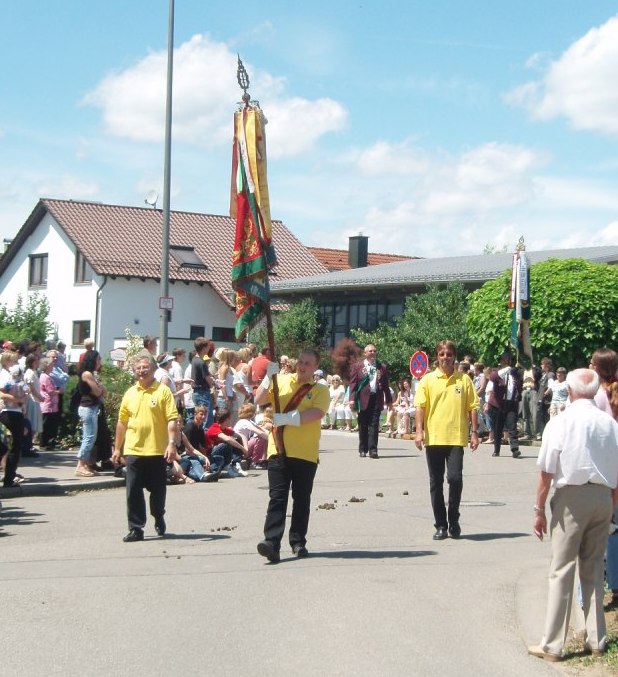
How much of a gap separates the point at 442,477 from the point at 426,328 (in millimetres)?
26420

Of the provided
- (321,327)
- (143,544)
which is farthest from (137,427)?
(321,327)

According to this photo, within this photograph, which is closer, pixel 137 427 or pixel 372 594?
pixel 372 594

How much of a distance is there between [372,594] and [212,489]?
24.5 feet

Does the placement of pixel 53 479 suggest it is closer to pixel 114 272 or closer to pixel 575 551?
pixel 575 551

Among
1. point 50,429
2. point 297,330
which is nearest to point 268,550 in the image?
point 50,429

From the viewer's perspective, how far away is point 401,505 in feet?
46.2

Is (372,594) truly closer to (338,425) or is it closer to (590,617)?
(590,617)

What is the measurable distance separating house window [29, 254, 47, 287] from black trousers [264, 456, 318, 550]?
42.2 metres

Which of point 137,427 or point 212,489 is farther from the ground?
point 137,427

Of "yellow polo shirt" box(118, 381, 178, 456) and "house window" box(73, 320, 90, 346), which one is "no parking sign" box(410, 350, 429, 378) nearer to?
"yellow polo shirt" box(118, 381, 178, 456)

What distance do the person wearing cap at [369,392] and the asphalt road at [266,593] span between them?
18.9 feet

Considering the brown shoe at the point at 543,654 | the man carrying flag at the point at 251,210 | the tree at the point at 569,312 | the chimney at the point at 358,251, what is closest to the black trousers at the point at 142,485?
the man carrying flag at the point at 251,210

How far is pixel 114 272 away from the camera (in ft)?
156

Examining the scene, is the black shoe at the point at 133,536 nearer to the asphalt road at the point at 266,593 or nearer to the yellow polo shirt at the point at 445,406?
the asphalt road at the point at 266,593
